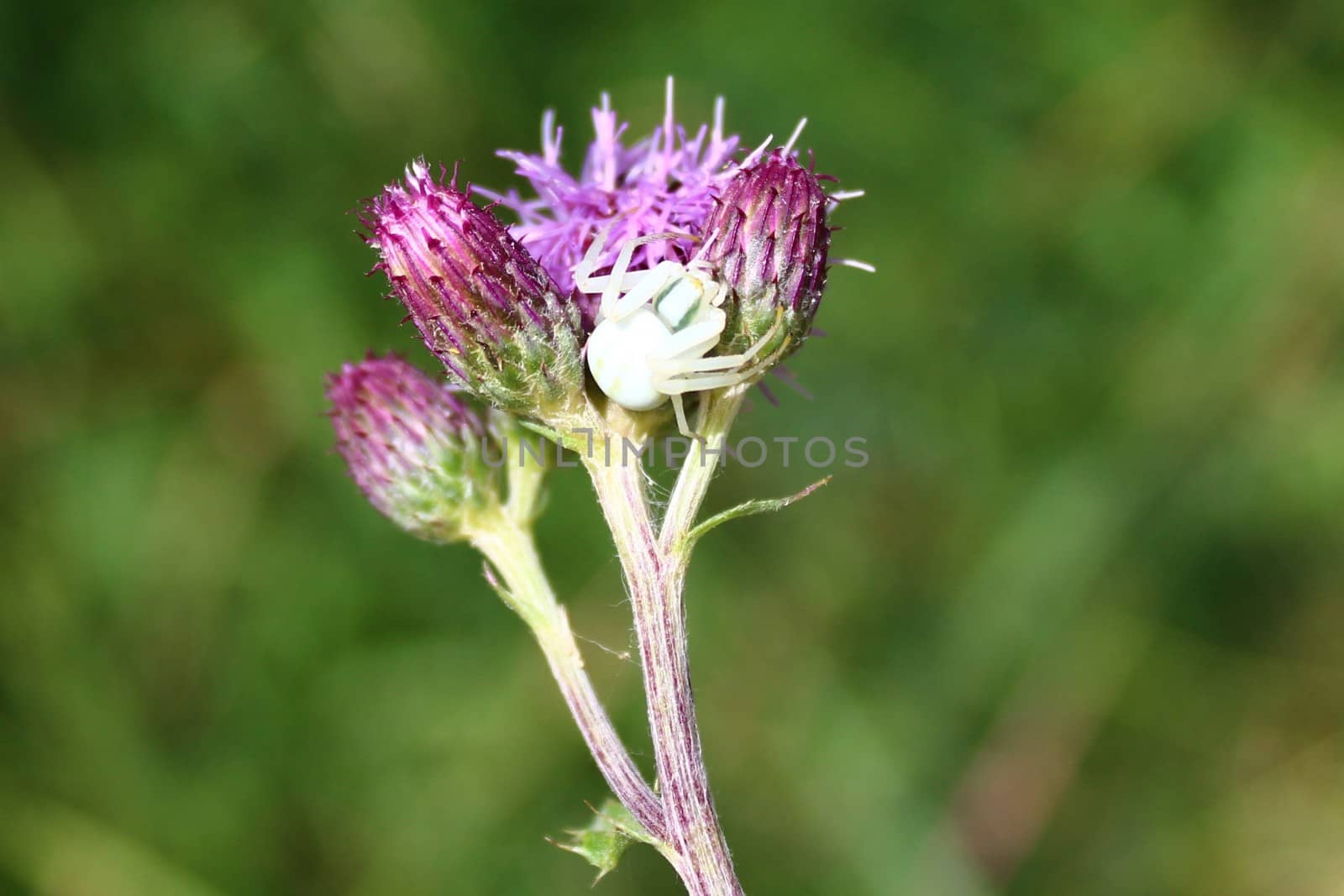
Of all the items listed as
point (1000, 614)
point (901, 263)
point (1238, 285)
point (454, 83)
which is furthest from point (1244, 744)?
point (454, 83)

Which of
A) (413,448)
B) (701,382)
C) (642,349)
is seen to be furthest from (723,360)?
(413,448)

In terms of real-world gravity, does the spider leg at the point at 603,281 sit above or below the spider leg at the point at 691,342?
above

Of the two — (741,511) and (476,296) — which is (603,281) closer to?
(476,296)

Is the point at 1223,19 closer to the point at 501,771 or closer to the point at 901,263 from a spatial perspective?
the point at 901,263

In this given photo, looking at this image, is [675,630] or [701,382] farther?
[701,382]

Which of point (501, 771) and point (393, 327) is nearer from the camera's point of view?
point (501, 771)

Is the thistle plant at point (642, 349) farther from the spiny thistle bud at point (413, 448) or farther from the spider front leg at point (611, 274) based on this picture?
the spiny thistle bud at point (413, 448)

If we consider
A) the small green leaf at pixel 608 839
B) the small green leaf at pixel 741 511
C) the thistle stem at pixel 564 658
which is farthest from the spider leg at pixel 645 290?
the small green leaf at pixel 608 839
